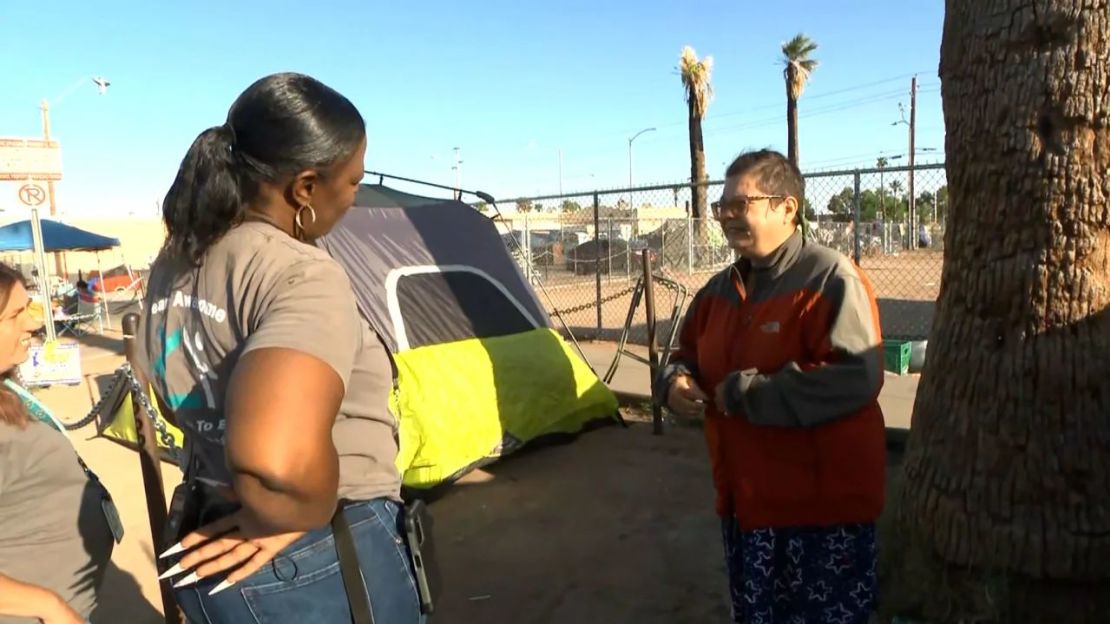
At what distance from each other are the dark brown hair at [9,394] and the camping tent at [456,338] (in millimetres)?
2818

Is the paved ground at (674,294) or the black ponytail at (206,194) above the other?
the black ponytail at (206,194)

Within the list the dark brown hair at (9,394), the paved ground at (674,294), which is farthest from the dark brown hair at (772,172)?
the paved ground at (674,294)

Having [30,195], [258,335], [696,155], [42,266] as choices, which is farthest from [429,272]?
[696,155]

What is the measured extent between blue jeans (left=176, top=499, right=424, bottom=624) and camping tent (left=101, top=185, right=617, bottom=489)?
350 cm

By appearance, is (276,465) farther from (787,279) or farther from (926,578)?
(926,578)

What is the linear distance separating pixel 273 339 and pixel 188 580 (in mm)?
498

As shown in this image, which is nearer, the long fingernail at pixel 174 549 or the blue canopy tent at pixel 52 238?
the long fingernail at pixel 174 549

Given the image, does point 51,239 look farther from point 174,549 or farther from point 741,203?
point 174,549

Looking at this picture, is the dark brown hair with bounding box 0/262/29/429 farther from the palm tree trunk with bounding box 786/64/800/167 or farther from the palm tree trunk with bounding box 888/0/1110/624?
A: the palm tree trunk with bounding box 786/64/800/167

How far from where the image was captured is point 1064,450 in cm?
262

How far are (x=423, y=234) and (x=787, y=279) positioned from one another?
161 inches

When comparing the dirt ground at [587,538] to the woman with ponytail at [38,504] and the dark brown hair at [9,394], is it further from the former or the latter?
the dark brown hair at [9,394]

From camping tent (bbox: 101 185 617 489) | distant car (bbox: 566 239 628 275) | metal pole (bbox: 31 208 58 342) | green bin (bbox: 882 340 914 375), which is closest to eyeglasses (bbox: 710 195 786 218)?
camping tent (bbox: 101 185 617 489)

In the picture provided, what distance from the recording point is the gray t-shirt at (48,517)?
72.6 inches
